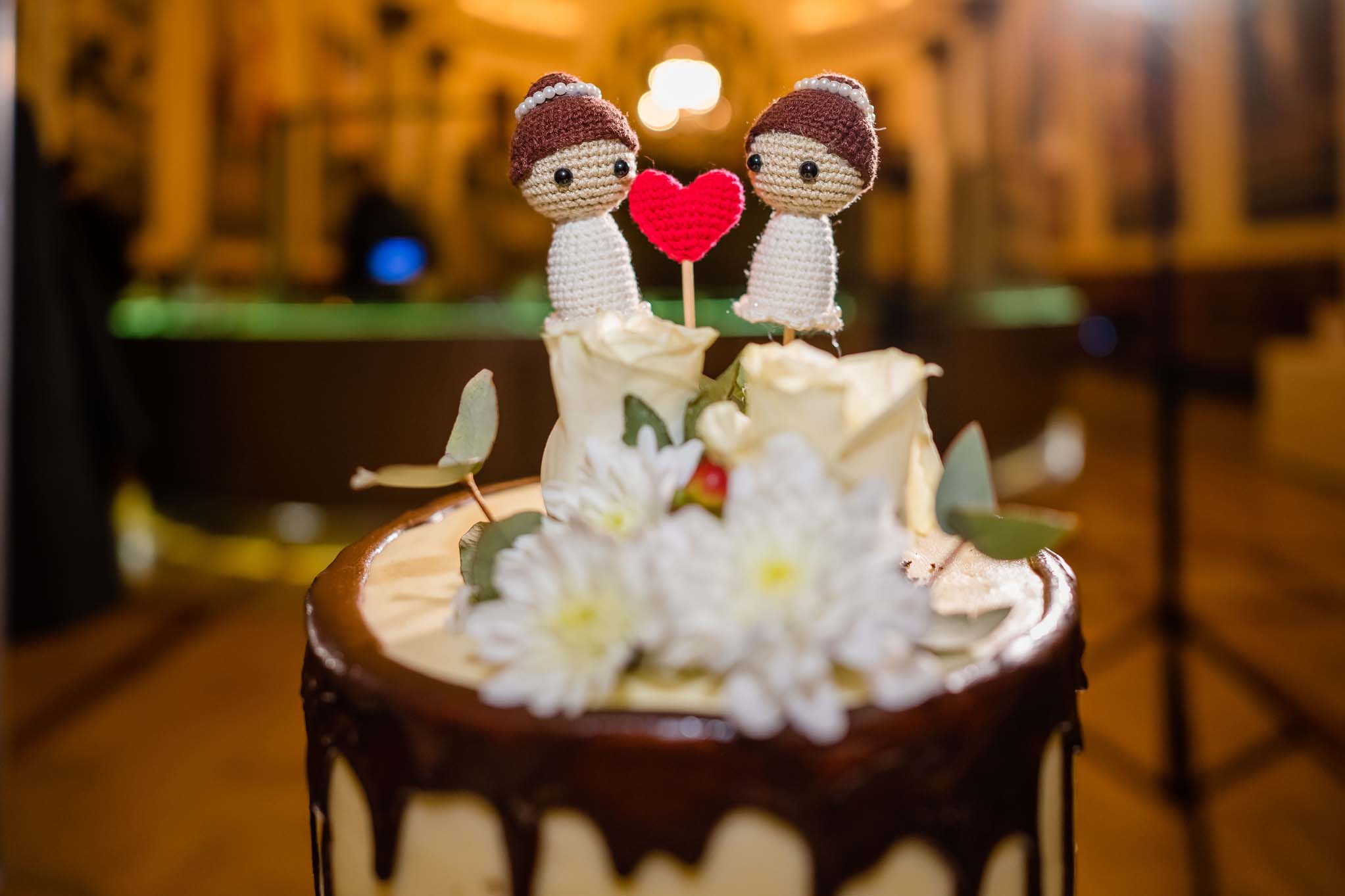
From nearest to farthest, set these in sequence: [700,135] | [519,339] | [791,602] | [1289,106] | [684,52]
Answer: [791,602] → [519,339] → [700,135] → [1289,106] → [684,52]

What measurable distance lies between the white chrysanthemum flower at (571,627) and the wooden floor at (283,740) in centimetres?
151

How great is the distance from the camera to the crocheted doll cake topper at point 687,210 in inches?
26.6

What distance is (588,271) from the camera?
66 cm

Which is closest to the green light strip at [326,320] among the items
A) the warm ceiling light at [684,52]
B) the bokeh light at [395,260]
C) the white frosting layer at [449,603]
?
the bokeh light at [395,260]

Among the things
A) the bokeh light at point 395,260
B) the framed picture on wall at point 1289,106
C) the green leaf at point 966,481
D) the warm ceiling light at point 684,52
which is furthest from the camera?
the warm ceiling light at point 684,52

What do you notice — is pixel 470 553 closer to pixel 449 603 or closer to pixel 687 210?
pixel 449 603

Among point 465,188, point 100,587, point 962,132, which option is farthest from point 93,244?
point 962,132

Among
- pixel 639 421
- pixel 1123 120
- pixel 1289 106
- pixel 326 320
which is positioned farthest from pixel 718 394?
pixel 1123 120

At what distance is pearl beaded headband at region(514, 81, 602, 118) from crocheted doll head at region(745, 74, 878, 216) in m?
0.12

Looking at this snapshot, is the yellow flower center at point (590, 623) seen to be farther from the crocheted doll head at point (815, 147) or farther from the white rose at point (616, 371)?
the crocheted doll head at point (815, 147)

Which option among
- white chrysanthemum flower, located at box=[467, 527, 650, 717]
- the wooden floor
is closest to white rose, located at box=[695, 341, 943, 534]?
white chrysanthemum flower, located at box=[467, 527, 650, 717]

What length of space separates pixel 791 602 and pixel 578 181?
35cm

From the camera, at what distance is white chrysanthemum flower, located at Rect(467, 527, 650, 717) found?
46 centimetres

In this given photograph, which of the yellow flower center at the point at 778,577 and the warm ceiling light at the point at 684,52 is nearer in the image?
the yellow flower center at the point at 778,577
